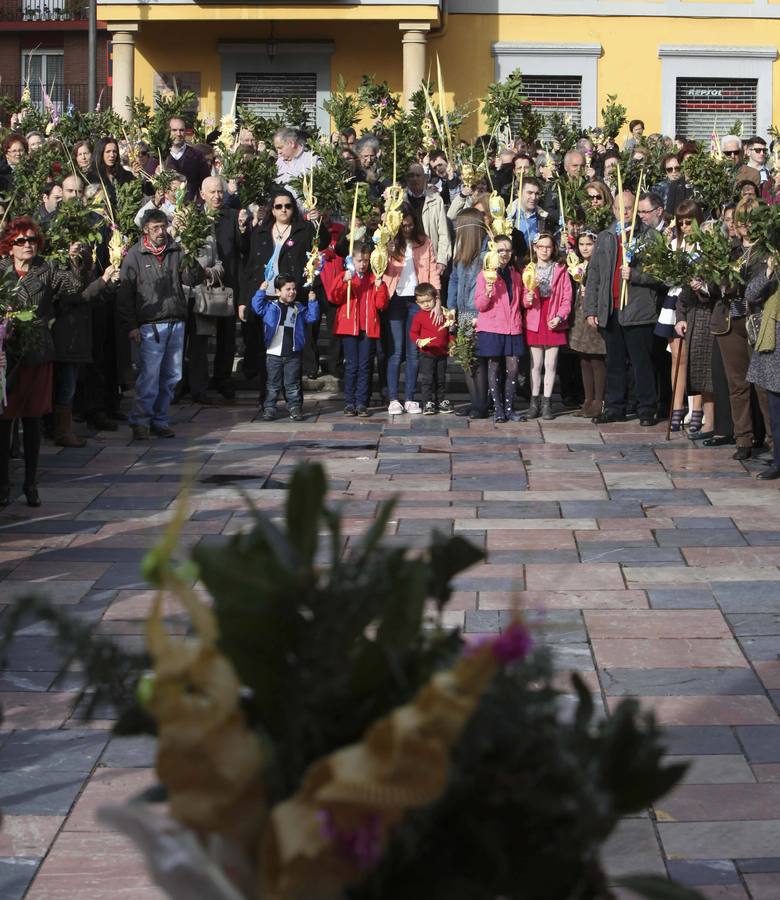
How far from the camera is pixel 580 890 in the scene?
1851 mm

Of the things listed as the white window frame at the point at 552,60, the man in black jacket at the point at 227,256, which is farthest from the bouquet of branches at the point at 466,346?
the white window frame at the point at 552,60

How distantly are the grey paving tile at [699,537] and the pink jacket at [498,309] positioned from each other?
4.46 meters

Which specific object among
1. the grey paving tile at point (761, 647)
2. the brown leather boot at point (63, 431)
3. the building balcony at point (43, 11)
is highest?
the building balcony at point (43, 11)

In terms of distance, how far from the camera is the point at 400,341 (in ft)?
48.4

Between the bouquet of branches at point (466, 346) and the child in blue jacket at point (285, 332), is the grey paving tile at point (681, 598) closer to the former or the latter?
the bouquet of branches at point (466, 346)

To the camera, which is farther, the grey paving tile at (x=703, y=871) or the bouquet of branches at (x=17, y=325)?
the bouquet of branches at (x=17, y=325)

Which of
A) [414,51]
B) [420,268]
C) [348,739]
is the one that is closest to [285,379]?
[420,268]

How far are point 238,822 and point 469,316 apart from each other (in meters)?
13.0

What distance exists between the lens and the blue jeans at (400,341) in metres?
14.6

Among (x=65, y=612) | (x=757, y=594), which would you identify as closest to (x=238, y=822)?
(x=65, y=612)

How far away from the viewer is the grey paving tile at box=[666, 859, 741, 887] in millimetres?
4914

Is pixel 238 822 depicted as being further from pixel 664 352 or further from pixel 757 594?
pixel 664 352

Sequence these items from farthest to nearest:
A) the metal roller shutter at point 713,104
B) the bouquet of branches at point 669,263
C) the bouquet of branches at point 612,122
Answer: the metal roller shutter at point 713,104
the bouquet of branches at point 612,122
the bouquet of branches at point 669,263

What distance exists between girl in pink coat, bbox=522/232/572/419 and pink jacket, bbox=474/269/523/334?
124 mm
